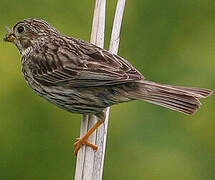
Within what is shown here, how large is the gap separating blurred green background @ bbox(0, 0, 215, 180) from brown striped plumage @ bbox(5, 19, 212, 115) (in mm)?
549

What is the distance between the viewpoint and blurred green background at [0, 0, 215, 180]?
7.44 meters

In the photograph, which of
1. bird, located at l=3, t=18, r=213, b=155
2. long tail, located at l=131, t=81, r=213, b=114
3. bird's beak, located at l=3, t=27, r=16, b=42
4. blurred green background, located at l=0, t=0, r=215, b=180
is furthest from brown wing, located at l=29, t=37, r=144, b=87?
blurred green background, located at l=0, t=0, r=215, b=180

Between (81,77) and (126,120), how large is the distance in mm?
955

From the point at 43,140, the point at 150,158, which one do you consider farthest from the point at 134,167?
the point at 43,140

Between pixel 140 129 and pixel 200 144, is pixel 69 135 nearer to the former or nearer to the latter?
pixel 140 129

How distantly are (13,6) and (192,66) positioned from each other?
1.45 m

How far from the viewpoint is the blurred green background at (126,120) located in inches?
293

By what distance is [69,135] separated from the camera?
748cm

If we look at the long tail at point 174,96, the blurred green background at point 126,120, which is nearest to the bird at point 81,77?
the long tail at point 174,96

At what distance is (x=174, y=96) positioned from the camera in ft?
20.9

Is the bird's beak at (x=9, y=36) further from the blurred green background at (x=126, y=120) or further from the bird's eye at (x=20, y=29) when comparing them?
the blurred green background at (x=126, y=120)

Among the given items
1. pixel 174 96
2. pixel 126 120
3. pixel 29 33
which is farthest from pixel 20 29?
pixel 174 96

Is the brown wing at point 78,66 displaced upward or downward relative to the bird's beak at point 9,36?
downward

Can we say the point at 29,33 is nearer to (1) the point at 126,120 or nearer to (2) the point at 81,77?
(2) the point at 81,77
